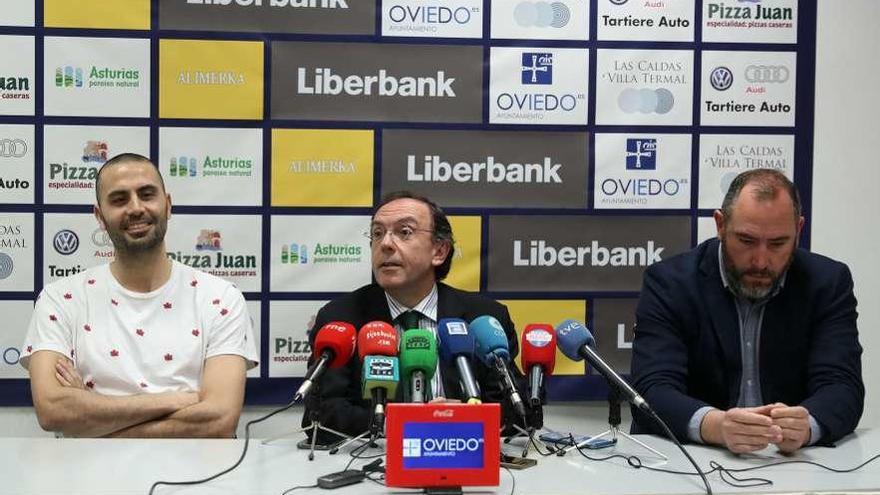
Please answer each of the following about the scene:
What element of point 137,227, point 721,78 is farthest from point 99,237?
point 721,78

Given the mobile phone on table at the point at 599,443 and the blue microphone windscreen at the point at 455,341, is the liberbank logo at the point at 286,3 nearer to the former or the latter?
the blue microphone windscreen at the point at 455,341

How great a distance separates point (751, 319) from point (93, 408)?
1.88m

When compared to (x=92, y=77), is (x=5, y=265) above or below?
below

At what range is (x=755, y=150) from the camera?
11.3ft

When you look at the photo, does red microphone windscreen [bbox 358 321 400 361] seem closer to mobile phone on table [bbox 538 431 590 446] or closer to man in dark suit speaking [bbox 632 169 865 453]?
mobile phone on table [bbox 538 431 590 446]

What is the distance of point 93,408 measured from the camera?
8.17ft

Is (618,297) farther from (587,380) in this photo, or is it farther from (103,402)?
(103,402)

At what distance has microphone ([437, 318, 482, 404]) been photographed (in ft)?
6.21

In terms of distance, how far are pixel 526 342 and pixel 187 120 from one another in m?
1.83

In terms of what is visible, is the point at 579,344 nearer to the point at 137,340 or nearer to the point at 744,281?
the point at 744,281

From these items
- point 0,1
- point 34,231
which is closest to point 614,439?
point 34,231

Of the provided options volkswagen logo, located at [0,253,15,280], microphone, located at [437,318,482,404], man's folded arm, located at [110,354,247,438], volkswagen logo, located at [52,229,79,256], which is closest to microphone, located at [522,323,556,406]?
microphone, located at [437,318,482,404]

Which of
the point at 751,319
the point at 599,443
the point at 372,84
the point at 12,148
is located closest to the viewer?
the point at 599,443

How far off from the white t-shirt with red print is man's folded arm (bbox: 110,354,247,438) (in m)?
0.14
